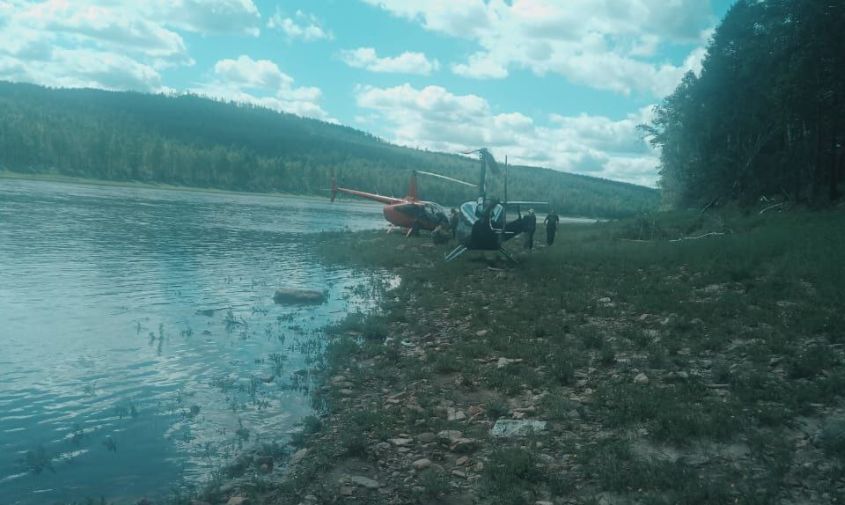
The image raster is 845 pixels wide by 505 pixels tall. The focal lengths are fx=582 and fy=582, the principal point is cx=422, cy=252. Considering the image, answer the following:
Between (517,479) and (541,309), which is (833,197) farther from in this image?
(517,479)

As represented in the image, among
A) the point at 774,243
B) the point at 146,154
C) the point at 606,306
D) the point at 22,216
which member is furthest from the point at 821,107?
the point at 146,154

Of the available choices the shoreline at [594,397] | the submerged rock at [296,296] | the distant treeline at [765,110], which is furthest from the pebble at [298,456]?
the distant treeline at [765,110]

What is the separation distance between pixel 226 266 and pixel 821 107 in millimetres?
29207

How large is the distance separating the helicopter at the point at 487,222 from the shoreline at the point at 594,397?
22.4 feet

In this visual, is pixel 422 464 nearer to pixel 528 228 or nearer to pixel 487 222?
pixel 487 222

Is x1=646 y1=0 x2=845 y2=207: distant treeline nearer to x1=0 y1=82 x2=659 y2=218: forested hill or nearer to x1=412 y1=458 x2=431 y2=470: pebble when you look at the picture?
x1=412 y1=458 x2=431 y2=470: pebble

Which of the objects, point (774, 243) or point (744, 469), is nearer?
point (744, 469)

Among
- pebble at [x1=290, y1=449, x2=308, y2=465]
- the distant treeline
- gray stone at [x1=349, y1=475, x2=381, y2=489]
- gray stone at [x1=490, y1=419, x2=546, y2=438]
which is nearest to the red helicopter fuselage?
the distant treeline

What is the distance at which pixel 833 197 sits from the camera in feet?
97.2

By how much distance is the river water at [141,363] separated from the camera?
7047mm

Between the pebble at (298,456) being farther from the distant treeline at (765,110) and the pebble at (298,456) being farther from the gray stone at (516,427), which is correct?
the distant treeline at (765,110)

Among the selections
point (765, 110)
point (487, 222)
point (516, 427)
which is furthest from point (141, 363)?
point (765, 110)

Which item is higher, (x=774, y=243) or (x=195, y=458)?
(x=774, y=243)

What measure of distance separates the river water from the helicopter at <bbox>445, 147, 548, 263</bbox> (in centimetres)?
452
